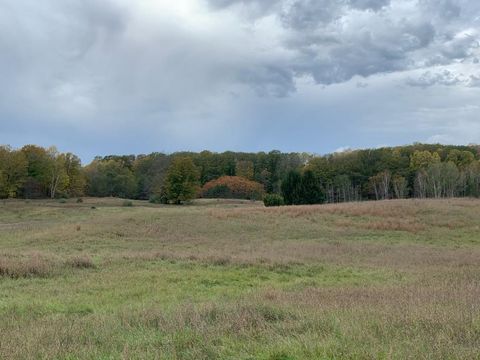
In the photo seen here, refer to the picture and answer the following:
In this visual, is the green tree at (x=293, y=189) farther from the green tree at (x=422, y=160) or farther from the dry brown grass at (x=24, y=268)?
the dry brown grass at (x=24, y=268)

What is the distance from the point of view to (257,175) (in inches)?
5423

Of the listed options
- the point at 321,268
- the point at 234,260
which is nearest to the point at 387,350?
the point at 321,268

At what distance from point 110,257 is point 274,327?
1485 centimetres

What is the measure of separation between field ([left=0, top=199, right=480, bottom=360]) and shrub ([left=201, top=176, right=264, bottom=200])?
83.2m

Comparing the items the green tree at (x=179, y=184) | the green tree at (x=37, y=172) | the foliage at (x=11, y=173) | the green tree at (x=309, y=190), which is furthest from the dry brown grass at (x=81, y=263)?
the green tree at (x=37, y=172)

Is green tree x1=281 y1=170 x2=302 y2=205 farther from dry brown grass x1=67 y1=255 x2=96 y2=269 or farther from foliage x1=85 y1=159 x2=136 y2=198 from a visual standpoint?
dry brown grass x1=67 y1=255 x2=96 y2=269

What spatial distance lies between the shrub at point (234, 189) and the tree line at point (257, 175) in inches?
10.3

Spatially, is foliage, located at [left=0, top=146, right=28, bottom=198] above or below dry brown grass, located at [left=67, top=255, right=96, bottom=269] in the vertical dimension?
above

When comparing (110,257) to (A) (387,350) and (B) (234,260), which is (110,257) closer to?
(B) (234,260)

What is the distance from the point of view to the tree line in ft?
287

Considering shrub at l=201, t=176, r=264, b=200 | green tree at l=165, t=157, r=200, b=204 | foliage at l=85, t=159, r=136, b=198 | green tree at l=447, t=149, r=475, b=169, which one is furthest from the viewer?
green tree at l=447, t=149, r=475, b=169

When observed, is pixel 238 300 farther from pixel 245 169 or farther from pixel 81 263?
pixel 245 169

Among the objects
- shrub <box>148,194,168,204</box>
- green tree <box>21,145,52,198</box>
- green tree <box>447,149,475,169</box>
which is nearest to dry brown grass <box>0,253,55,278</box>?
shrub <box>148,194,168,204</box>

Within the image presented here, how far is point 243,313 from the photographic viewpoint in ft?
26.0
